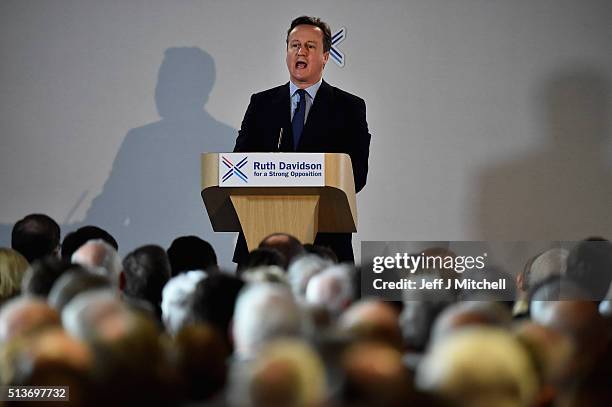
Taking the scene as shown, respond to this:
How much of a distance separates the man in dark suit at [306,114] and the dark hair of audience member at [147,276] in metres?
2.49

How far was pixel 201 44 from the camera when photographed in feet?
24.7

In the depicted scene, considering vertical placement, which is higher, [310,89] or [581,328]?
[310,89]

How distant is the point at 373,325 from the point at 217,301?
17.9 inches

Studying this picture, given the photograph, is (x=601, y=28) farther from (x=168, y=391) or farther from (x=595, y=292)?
(x=168, y=391)

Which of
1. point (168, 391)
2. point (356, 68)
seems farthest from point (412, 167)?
point (168, 391)

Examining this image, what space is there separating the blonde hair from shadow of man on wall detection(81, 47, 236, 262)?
468 centimetres

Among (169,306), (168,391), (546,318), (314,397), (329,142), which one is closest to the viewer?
(314,397)

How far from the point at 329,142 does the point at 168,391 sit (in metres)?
4.21

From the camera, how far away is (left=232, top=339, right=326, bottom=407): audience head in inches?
43.6

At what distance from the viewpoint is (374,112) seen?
293 inches

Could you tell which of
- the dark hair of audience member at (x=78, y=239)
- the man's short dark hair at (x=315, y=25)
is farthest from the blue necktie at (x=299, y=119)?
the dark hair of audience member at (x=78, y=239)

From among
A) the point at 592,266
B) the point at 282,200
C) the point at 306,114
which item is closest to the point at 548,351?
the point at 592,266

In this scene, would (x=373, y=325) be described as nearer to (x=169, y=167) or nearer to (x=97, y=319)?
(x=97, y=319)

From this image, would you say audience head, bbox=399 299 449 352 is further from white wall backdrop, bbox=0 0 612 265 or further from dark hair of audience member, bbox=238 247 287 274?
white wall backdrop, bbox=0 0 612 265
